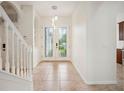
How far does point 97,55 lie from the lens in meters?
5.05

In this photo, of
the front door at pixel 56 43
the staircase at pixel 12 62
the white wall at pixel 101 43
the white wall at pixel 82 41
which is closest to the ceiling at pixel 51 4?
the white wall at pixel 82 41

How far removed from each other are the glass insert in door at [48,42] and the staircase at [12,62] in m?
6.78

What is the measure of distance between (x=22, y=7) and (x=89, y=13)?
11.0 ft

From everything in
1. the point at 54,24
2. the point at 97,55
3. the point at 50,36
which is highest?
the point at 54,24

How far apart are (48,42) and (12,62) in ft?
25.4

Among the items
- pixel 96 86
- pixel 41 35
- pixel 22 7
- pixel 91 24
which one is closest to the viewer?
pixel 96 86

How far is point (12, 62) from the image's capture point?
3.09 meters

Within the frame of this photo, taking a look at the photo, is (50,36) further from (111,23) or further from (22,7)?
(111,23)

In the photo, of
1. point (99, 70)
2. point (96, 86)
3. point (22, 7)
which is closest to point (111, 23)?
point (99, 70)

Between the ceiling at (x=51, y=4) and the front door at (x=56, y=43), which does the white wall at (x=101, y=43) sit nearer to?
the ceiling at (x=51, y=4)

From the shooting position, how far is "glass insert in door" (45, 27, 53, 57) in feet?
35.4

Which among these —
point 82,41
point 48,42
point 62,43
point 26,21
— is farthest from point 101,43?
point 48,42

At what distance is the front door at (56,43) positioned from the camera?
1071 cm

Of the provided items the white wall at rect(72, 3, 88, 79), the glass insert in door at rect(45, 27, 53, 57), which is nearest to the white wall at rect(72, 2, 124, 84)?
the white wall at rect(72, 3, 88, 79)
